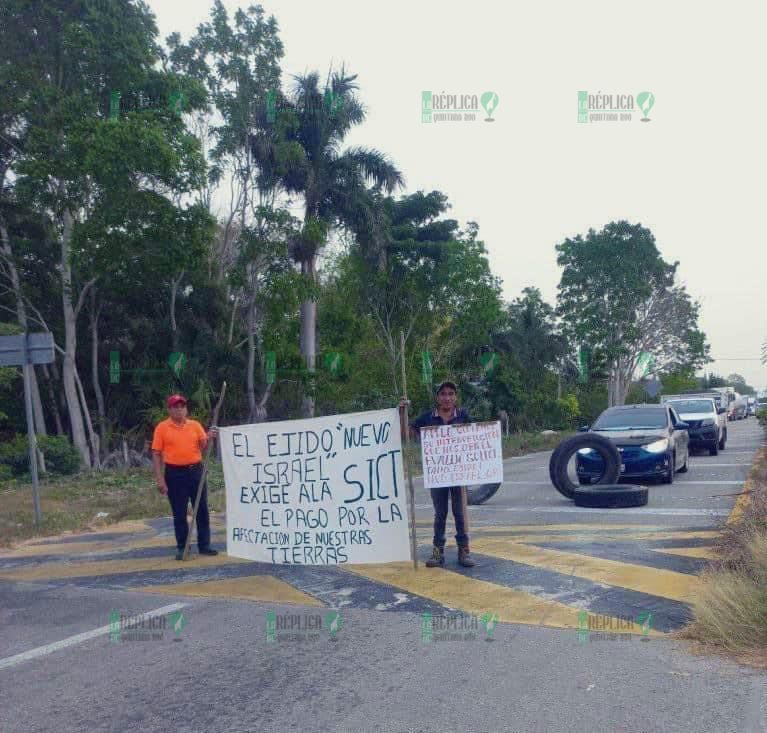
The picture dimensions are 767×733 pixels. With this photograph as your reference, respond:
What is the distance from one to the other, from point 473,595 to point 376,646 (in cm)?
150

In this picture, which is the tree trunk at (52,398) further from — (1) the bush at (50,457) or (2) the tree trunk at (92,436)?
(1) the bush at (50,457)

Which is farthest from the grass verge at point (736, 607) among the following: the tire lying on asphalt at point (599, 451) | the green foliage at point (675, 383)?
the green foliage at point (675, 383)

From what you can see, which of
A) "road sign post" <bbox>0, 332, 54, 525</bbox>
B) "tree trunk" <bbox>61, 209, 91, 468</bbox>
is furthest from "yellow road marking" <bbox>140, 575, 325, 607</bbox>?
"tree trunk" <bbox>61, 209, 91, 468</bbox>

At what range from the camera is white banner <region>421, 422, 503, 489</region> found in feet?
27.6

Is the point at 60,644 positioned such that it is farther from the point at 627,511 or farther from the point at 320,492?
the point at 627,511

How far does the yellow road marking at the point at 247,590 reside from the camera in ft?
24.9

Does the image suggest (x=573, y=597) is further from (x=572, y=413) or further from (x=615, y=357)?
(x=615, y=357)

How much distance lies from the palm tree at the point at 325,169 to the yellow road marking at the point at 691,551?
1883cm

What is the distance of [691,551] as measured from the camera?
29.5 ft

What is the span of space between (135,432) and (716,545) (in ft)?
76.5

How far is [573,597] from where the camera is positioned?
7246mm

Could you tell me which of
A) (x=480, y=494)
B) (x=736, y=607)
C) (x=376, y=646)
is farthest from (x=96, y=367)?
(x=736, y=607)

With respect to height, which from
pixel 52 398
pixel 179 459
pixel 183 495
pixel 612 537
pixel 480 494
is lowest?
pixel 612 537

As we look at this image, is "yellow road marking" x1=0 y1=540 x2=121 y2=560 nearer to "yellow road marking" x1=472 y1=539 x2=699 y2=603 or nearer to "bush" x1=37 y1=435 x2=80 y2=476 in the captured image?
"yellow road marking" x1=472 y1=539 x2=699 y2=603
